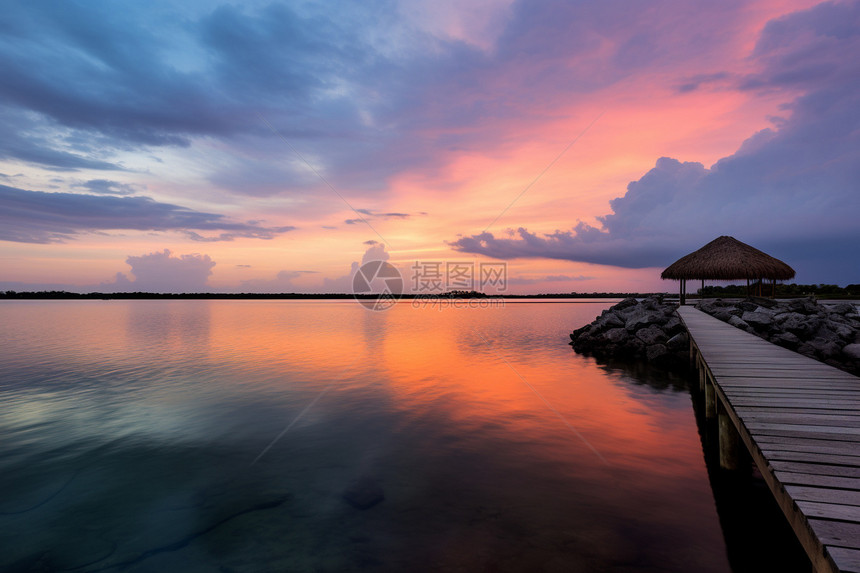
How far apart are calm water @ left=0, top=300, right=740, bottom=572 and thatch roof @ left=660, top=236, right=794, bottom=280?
18.7 metres

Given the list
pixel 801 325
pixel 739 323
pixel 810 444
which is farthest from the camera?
pixel 739 323

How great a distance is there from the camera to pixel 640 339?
21.7 metres

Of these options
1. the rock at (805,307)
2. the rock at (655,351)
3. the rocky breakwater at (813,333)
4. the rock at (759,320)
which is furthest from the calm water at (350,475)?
the rock at (805,307)

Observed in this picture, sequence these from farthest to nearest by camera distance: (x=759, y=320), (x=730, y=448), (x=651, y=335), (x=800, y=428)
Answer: (x=651, y=335) < (x=759, y=320) < (x=730, y=448) < (x=800, y=428)

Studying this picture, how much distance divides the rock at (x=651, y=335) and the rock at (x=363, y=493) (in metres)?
18.0

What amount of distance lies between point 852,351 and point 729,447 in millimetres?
12799

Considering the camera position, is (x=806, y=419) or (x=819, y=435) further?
(x=806, y=419)

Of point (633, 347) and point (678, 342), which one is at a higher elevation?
point (678, 342)

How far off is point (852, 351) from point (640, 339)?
305 inches

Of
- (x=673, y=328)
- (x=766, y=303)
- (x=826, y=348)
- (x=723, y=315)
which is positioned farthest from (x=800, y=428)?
(x=766, y=303)

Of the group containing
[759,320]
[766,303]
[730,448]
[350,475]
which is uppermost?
[766,303]

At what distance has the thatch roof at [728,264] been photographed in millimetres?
28969

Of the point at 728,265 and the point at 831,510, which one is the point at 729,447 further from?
the point at 728,265

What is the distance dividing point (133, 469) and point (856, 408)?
11387 mm
